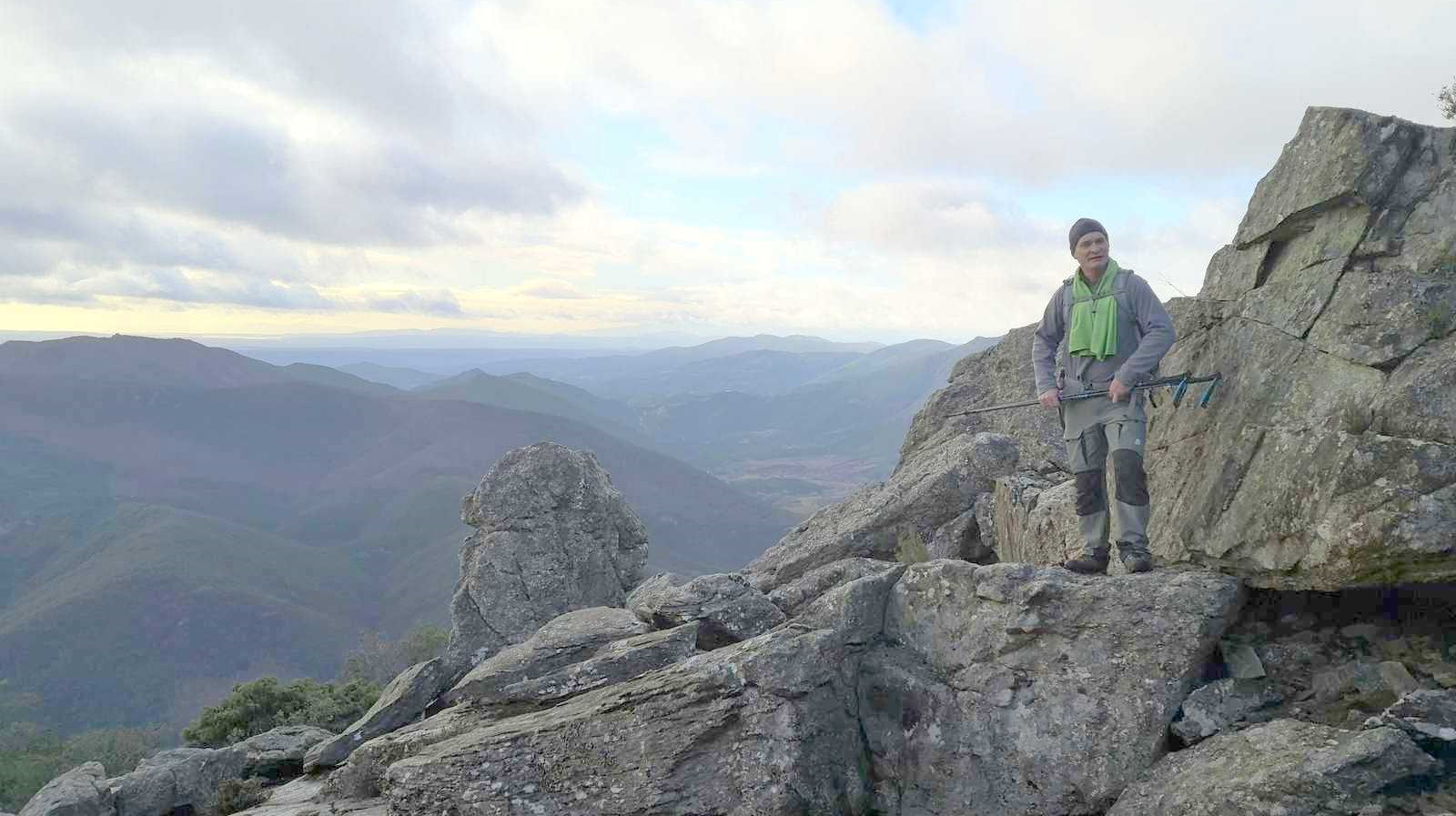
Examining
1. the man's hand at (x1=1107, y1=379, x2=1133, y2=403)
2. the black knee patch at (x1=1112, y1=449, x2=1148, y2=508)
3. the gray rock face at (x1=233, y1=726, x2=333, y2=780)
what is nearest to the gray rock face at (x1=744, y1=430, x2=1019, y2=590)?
the black knee patch at (x1=1112, y1=449, x2=1148, y2=508)

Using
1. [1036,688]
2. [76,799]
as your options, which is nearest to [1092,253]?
[1036,688]

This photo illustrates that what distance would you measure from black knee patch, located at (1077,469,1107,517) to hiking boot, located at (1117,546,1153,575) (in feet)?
3.10

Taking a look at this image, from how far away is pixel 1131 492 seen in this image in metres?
12.2

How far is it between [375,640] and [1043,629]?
421 ft

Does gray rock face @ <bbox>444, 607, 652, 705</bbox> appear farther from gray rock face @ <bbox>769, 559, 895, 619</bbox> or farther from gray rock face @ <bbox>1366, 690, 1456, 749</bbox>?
gray rock face @ <bbox>1366, 690, 1456, 749</bbox>

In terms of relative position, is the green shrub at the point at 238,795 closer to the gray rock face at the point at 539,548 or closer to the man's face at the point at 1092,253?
the gray rock face at the point at 539,548

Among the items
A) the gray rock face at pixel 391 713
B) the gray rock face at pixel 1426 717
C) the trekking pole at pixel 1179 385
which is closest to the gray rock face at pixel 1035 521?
the trekking pole at pixel 1179 385

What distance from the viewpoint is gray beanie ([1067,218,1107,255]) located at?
40.5 ft

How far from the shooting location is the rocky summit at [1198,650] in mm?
9648

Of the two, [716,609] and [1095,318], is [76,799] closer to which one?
[716,609]

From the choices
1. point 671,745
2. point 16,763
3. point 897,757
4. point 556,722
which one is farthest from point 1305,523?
point 16,763

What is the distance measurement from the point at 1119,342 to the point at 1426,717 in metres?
5.91

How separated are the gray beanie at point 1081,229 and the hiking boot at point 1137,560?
4.68 m

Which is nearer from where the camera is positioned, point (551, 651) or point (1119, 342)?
point (1119, 342)
